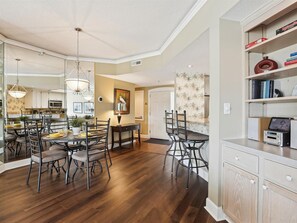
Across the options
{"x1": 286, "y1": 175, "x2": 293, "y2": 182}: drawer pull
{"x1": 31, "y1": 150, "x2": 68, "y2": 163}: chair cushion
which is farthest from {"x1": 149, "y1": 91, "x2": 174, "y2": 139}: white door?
{"x1": 286, "y1": 175, "x2": 293, "y2": 182}: drawer pull

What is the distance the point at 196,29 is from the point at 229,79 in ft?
3.12

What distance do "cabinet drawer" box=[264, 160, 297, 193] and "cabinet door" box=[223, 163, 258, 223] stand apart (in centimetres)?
15

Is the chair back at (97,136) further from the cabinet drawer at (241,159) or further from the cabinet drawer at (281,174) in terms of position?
the cabinet drawer at (281,174)

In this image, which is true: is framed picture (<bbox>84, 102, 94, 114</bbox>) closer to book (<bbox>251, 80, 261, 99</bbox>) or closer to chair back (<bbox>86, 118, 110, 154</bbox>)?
chair back (<bbox>86, 118, 110, 154</bbox>)

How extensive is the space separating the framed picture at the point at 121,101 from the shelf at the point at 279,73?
4054 mm

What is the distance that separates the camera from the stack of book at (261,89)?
5.90ft

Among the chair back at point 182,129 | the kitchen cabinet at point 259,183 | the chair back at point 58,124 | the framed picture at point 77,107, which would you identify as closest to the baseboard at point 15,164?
the chair back at point 58,124

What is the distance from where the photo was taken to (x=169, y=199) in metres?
2.22

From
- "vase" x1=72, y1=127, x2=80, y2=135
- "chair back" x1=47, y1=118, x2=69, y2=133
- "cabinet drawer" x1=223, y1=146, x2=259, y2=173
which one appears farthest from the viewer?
"chair back" x1=47, y1=118, x2=69, y2=133

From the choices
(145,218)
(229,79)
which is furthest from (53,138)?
(229,79)

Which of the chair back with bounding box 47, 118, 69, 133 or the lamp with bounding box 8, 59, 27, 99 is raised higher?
the lamp with bounding box 8, 59, 27, 99

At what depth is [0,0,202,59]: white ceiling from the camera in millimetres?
2246

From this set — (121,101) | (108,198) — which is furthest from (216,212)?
(121,101)

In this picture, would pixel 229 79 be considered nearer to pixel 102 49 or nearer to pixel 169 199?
pixel 169 199
